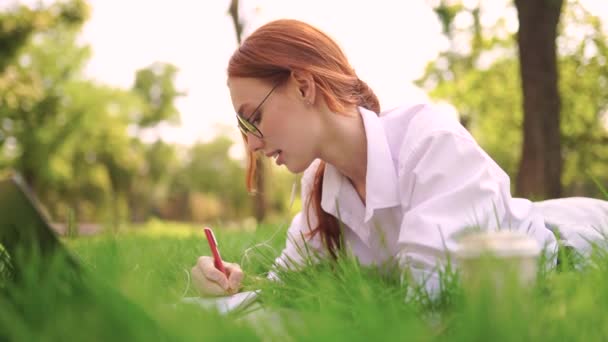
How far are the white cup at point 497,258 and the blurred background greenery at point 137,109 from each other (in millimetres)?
1394

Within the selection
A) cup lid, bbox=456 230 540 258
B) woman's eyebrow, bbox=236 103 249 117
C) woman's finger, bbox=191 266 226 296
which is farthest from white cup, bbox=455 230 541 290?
woman's eyebrow, bbox=236 103 249 117

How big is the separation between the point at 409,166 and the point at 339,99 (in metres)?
0.54

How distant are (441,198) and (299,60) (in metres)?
1.00

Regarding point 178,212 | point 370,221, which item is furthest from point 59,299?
point 178,212

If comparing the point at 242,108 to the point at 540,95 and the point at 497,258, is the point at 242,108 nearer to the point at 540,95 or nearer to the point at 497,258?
the point at 497,258

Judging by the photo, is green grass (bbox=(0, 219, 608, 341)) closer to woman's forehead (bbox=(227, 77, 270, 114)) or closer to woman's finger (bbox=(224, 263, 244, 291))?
woman's finger (bbox=(224, 263, 244, 291))

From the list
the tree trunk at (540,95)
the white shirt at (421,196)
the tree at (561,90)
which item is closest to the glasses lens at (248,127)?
the white shirt at (421,196)

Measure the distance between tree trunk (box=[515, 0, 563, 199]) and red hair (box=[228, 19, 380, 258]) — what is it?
6069mm

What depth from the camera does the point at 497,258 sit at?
4.60ft

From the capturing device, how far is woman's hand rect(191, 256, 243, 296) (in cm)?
262

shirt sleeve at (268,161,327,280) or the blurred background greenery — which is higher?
shirt sleeve at (268,161,327,280)

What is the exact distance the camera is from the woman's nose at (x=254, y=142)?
9.43 feet

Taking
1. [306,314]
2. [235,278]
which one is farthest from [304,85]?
[306,314]

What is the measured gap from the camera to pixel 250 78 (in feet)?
9.39
